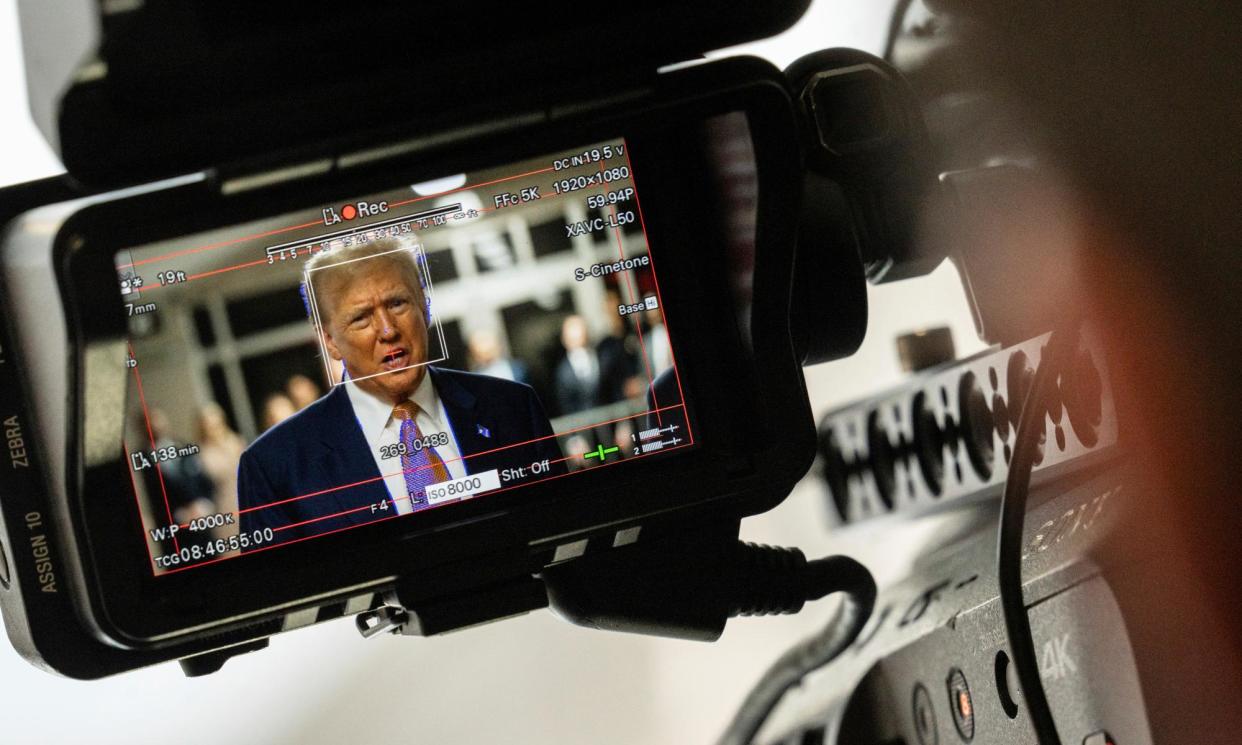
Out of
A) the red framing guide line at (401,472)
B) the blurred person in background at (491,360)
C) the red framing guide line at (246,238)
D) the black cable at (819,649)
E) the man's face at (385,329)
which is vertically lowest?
the black cable at (819,649)

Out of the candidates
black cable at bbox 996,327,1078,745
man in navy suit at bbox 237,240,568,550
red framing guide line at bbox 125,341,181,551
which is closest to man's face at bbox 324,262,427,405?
man in navy suit at bbox 237,240,568,550

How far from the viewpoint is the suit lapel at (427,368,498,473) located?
54cm

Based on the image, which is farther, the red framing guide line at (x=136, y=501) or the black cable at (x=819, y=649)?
the black cable at (x=819, y=649)

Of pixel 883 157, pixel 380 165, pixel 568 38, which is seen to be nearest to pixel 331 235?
pixel 380 165

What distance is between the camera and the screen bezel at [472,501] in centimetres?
51

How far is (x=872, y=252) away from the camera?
1.96 ft

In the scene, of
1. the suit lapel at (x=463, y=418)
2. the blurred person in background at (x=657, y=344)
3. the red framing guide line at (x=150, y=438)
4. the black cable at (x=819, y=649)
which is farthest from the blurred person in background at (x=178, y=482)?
the black cable at (x=819, y=649)

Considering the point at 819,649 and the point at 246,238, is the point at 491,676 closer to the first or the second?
the point at 819,649

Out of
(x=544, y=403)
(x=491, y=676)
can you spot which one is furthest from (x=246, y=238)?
(x=491, y=676)

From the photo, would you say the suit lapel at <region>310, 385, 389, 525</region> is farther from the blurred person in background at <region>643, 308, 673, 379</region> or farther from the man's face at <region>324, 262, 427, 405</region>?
the blurred person in background at <region>643, 308, 673, 379</region>

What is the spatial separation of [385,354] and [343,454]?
0.19 ft

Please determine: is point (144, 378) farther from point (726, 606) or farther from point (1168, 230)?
point (1168, 230)

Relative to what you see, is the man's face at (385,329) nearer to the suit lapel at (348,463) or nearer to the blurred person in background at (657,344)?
the suit lapel at (348,463)

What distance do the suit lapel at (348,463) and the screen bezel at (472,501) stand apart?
0.01m
